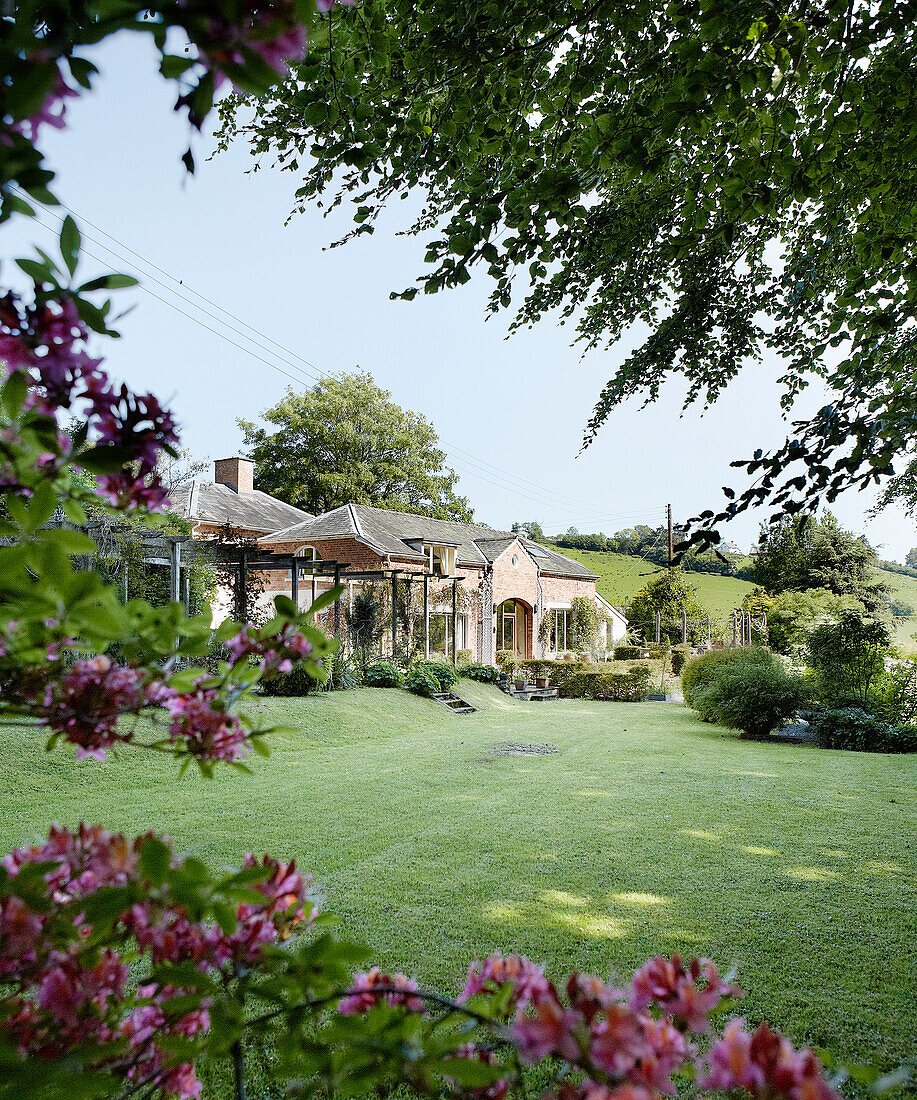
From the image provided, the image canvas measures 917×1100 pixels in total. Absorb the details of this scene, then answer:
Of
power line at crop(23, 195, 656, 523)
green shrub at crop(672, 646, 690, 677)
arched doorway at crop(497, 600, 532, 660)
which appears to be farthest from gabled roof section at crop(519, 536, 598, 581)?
green shrub at crop(672, 646, 690, 677)

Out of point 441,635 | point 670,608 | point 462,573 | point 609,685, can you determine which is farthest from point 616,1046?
point 670,608

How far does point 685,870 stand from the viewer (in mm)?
4750

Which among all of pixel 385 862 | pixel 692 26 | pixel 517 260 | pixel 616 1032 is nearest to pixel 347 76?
pixel 517 260

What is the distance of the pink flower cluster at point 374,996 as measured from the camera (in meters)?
0.93

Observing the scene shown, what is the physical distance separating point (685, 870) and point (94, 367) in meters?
4.95

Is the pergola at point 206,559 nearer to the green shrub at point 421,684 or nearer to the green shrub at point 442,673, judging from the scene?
the green shrub at point 421,684

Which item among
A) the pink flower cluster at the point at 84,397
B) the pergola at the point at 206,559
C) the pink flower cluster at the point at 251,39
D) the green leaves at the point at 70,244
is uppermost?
the pergola at the point at 206,559

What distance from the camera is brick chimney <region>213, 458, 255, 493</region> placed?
2775 cm

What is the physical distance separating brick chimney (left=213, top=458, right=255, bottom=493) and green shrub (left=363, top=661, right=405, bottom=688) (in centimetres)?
1484

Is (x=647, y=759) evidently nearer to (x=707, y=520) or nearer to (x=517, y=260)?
(x=707, y=520)

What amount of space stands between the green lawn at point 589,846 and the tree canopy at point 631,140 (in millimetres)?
2263

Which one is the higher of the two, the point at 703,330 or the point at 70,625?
the point at 703,330

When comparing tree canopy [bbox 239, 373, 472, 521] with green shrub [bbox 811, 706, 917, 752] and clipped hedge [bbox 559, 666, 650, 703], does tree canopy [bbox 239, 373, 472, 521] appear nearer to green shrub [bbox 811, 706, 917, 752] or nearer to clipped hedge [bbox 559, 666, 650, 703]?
clipped hedge [bbox 559, 666, 650, 703]

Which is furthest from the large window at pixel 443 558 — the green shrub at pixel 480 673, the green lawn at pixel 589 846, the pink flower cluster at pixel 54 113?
the pink flower cluster at pixel 54 113
